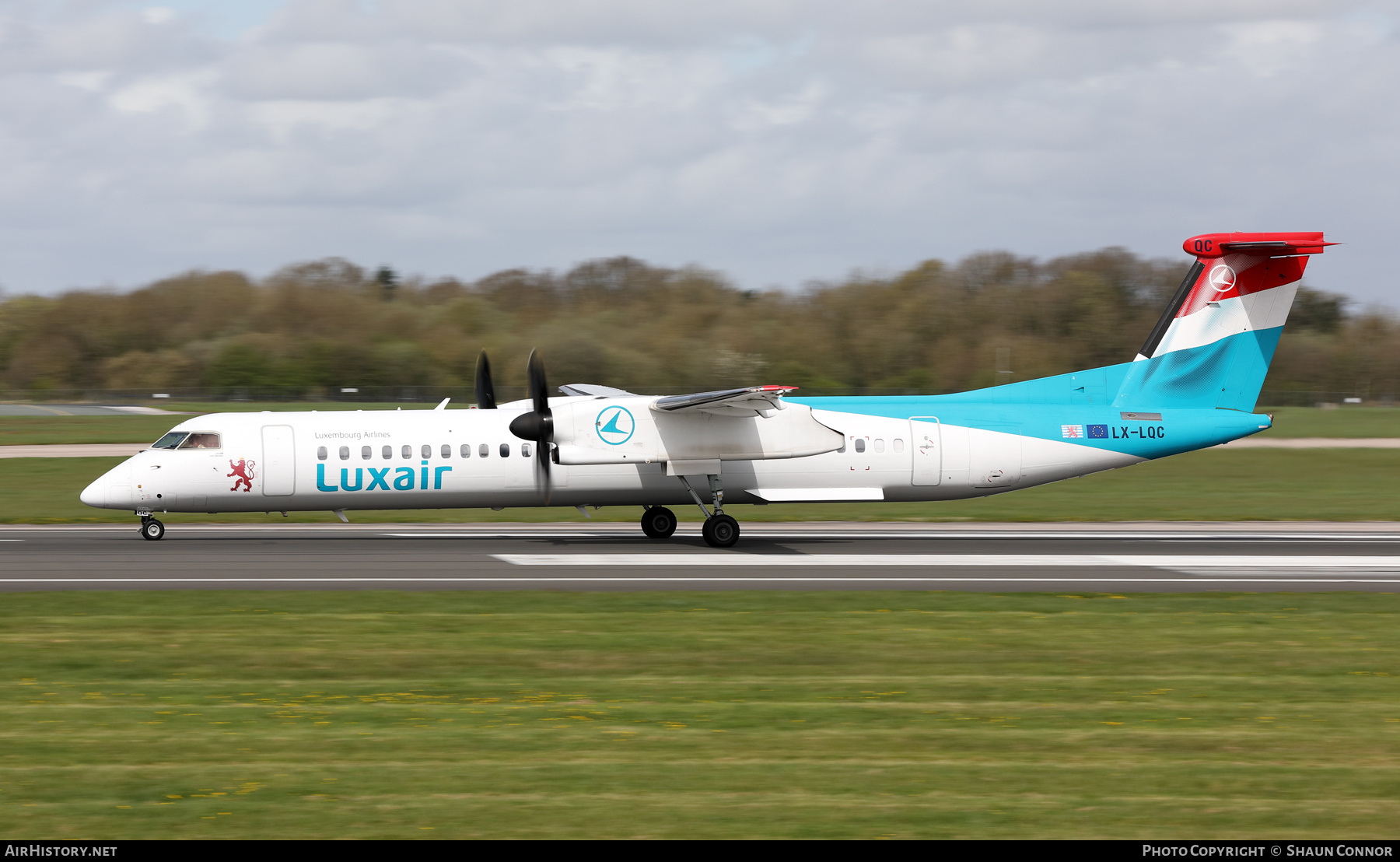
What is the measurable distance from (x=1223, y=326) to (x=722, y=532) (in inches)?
441

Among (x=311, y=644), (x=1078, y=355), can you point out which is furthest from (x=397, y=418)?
(x=1078, y=355)

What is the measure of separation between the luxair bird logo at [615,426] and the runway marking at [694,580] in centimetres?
428

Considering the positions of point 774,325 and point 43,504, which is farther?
point 774,325

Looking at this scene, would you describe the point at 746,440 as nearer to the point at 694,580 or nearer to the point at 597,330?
the point at 694,580

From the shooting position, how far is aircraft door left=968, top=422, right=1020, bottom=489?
23000 mm

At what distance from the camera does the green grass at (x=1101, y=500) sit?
1160 inches

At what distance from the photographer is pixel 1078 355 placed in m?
62.8

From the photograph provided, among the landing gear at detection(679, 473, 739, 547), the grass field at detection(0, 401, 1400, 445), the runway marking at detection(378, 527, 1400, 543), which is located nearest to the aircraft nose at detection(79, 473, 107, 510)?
the runway marking at detection(378, 527, 1400, 543)

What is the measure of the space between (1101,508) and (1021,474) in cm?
956

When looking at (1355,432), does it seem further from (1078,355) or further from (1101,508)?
(1101,508)

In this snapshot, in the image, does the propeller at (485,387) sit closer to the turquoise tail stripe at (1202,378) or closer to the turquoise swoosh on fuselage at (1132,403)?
the turquoise swoosh on fuselage at (1132,403)

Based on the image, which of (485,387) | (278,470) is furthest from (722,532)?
(278,470)

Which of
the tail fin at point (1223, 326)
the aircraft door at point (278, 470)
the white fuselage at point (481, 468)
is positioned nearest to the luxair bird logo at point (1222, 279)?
the tail fin at point (1223, 326)

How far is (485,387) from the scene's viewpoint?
81.9 feet
